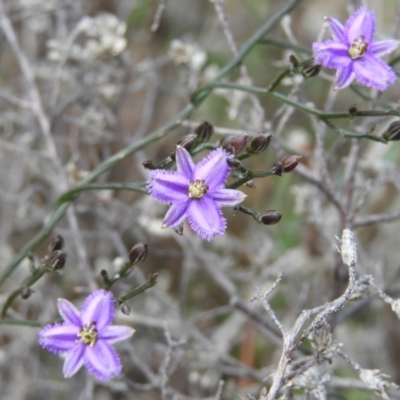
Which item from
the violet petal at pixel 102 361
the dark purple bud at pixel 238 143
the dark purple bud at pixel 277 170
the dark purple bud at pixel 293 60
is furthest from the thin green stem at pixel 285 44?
the violet petal at pixel 102 361

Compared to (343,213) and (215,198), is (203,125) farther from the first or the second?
(343,213)

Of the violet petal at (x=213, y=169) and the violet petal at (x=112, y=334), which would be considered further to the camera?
the violet petal at (x=112, y=334)

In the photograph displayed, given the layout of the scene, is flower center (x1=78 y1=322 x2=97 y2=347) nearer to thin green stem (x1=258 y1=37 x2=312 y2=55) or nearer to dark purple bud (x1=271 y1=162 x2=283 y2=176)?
dark purple bud (x1=271 y1=162 x2=283 y2=176)

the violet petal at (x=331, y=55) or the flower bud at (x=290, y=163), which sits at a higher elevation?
the violet petal at (x=331, y=55)

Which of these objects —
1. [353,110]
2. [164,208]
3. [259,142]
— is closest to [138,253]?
[259,142]

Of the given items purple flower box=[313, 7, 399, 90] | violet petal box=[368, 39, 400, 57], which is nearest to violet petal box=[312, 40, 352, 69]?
purple flower box=[313, 7, 399, 90]

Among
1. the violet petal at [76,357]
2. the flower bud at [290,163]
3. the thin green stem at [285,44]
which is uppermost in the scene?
the thin green stem at [285,44]

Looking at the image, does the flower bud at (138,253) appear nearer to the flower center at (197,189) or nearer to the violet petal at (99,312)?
the violet petal at (99,312)
